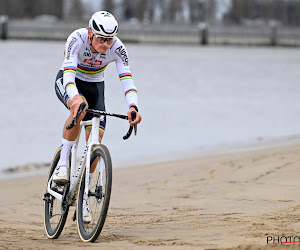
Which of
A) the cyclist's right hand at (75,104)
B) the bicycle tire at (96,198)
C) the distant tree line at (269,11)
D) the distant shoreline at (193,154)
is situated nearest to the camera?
the bicycle tire at (96,198)

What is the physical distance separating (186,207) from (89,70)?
6.79ft

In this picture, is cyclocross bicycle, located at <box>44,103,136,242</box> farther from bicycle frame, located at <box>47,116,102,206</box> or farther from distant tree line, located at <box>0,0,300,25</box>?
distant tree line, located at <box>0,0,300,25</box>

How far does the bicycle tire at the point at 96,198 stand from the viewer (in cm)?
560

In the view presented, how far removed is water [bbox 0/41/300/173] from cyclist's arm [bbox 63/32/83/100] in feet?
23.9

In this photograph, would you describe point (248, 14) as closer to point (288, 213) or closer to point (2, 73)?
point (2, 73)

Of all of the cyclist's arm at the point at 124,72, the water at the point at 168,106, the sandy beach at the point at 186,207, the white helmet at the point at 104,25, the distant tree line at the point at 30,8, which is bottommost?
the distant tree line at the point at 30,8

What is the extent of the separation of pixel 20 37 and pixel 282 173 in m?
70.4

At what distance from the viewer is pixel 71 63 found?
20.8 feet

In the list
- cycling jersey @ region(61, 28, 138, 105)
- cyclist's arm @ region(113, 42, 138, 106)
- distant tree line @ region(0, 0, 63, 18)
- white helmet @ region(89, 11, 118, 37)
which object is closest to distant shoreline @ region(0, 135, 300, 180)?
cycling jersey @ region(61, 28, 138, 105)

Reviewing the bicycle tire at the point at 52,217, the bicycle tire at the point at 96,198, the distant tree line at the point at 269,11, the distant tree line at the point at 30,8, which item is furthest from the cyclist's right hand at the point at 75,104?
the distant tree line at the point at 269,11

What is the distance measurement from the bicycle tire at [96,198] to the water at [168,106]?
759cm

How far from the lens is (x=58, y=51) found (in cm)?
6294

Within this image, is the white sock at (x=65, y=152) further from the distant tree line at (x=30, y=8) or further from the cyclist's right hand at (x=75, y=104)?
the distant tree line at (x=30, y=8)

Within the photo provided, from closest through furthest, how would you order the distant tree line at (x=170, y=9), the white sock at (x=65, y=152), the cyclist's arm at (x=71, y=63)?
the cyclist's arm at (x=71, y=63) → the white sock at (x=65, y=152) → the distant tree line at (x=170, y=9)
